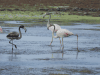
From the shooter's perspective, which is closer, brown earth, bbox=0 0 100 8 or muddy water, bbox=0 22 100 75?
muddy water, bbox=0 22 100 75

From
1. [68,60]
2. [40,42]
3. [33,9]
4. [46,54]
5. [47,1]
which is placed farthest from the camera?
[47,1]

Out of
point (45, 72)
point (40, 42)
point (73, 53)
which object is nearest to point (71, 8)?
point (40, 42)

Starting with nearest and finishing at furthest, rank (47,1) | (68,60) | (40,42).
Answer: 1. (68,60)
2. (40,42)
3. (47,1)

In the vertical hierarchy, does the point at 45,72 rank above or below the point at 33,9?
above

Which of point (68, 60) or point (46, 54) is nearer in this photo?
point (68, 60)

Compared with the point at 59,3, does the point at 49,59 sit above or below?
above

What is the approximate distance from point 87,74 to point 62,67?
114cm

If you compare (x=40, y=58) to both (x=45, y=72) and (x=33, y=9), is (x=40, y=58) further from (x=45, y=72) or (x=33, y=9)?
(x=33, y=9)

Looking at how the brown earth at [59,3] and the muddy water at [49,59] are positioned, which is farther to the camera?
the brown earth at [59,3]

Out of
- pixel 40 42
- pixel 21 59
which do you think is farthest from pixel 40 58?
pixel 40 42

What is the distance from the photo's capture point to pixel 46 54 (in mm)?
11828

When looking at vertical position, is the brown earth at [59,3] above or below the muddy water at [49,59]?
below

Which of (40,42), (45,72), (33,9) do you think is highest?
(45,72)

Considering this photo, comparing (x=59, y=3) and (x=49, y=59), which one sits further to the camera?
(x=59, y=3)
